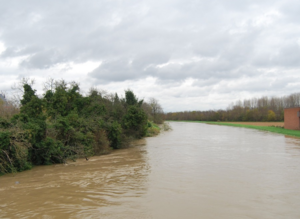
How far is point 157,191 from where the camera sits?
8.83 metres

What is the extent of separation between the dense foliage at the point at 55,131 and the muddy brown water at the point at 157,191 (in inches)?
35.7

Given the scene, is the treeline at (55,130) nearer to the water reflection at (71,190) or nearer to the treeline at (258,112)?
the water reflection at (71,190)

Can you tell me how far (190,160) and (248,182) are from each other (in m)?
5.36

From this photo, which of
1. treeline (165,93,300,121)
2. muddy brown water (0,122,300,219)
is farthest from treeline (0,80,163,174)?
treeline (165,93,300,121)

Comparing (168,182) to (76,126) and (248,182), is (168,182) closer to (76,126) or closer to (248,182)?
(248,182)

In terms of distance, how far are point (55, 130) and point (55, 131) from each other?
108mm

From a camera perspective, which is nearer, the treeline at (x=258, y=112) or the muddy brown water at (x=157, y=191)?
the muddy brown water at (x=157, y=191)

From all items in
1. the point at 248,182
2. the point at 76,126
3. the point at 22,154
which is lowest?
the point at 248,182

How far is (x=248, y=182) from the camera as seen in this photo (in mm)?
9867

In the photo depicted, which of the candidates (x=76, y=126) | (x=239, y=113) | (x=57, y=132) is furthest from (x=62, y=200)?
(x=239, y=113)

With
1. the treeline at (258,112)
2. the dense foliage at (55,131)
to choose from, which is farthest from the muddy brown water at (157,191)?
the treeline at (258,112)

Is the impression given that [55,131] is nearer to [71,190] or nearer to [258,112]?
[71,190]

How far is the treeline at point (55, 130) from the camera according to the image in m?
11.8

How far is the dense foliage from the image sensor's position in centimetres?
1178
